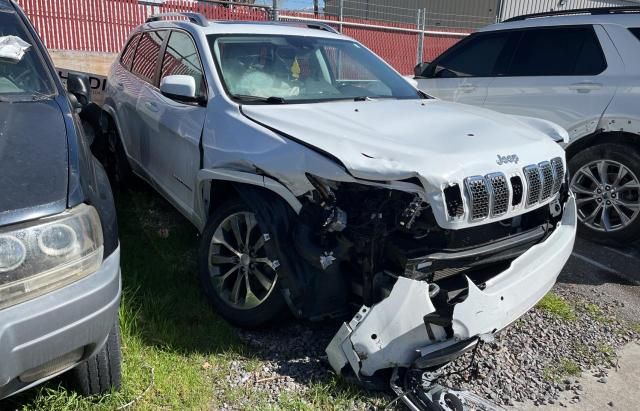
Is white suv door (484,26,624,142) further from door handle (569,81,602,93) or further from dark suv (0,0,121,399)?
dark suv (0,0,121,399)

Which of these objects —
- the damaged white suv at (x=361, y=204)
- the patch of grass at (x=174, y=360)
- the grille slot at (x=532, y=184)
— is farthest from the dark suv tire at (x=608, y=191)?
the patch of grass at (x=174, y=360)

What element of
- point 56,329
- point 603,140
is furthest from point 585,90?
point 56,329

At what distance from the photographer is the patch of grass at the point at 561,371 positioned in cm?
298

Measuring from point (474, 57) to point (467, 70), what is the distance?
156mm

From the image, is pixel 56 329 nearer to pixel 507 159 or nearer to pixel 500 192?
pixel 500 192

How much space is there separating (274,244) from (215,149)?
83 centimetres

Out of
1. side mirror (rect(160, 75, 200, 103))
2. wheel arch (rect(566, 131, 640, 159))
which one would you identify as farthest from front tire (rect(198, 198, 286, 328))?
wheel arch (rect(566, 131, 640, 159))

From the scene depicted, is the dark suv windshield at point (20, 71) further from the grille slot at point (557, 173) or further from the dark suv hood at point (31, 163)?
the grille slot at point (557, 173)

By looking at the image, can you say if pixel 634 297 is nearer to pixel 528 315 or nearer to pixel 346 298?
pixel 528 315

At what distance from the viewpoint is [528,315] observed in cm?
360

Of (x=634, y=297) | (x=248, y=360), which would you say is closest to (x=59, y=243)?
(x=248, y=360)

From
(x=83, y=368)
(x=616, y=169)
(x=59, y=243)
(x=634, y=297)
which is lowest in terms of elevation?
(x=634, y=297)

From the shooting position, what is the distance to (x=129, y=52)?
5.44 meters

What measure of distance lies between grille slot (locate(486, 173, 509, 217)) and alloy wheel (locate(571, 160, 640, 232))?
2545mm
